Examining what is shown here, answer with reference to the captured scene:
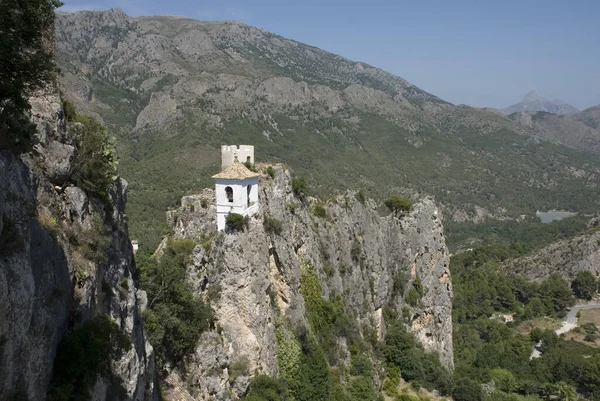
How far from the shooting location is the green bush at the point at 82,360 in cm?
1368

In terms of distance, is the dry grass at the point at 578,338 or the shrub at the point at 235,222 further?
the dry grass at the point at 578,338

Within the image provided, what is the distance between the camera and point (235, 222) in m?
29.4

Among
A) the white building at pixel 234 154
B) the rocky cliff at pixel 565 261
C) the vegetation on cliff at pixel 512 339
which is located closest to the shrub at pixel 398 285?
the vegetation on cliff at pixel 512 339

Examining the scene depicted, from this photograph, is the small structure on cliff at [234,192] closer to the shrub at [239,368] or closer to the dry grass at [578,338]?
the shrub at [239,368]

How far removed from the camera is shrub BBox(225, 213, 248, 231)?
29250 mm

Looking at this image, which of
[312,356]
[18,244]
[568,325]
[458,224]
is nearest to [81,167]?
[18,244]

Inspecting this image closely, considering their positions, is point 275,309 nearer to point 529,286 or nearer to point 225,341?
point 225,341

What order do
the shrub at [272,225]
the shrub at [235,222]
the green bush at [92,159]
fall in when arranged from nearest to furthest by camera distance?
the green bush at [92,159] < the shrub at [235,222] < the shrub at [272,225]

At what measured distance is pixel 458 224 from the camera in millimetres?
196750

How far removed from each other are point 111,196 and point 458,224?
192236mm

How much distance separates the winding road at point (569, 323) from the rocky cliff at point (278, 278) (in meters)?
31.5

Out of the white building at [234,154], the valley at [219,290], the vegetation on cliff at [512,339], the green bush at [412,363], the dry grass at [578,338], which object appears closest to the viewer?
the valley at [219,290]

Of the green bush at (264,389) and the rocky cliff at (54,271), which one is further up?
the rocky cliff at (54,271)

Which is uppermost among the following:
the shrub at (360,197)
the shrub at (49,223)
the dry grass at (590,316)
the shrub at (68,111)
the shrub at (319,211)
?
the shrub at (360,197)
